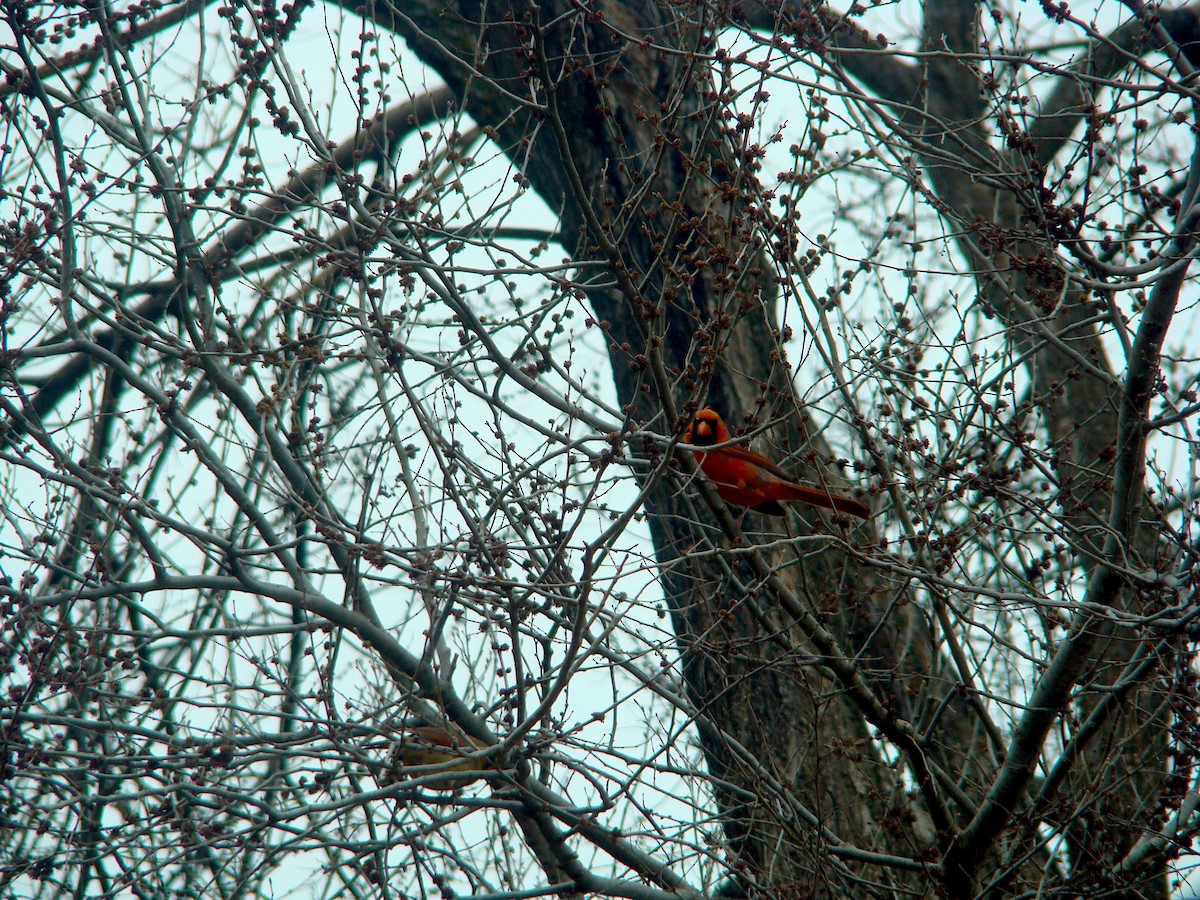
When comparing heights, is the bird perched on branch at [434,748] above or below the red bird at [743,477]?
below

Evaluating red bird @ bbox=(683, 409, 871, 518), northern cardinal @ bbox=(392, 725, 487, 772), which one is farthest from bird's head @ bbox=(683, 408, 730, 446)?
northern cardinal @ bbox=(392, 725, 487, 772)

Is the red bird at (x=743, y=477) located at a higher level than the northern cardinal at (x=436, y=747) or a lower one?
higher

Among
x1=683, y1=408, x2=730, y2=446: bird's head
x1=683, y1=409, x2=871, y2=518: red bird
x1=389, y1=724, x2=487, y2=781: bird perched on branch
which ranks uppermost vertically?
x1=683, y1=408, x2=730, y2=446: bird's head

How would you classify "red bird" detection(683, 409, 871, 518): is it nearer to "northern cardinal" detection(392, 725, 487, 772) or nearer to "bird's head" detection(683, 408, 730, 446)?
"bird's head" detection(683, 408, 730, 446)

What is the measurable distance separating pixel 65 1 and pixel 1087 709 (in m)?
6.63

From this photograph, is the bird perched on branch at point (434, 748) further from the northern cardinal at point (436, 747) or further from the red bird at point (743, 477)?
the red bird at point (743, 477)

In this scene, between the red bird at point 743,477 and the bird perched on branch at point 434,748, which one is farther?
the red bird at point 743,477

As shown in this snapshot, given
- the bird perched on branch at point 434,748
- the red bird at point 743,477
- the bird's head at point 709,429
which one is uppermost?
the bird's head at point 709,429

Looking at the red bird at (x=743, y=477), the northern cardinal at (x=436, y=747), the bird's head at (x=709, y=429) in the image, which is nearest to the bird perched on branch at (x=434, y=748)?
the northern cardinal at (x=436, y=747)

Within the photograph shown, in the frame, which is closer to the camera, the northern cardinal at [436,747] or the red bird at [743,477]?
the northern cardinal at [436,747]

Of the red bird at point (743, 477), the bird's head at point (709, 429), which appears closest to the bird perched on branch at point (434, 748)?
the red bird at point (743, 477)

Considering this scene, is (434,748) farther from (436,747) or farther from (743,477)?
(743,477)

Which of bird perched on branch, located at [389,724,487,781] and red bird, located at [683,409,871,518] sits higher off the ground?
red bird, located at [683,409,871,518]

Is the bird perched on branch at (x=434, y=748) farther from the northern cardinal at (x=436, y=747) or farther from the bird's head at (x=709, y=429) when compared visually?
the bird's head at (x=709, y=429)
